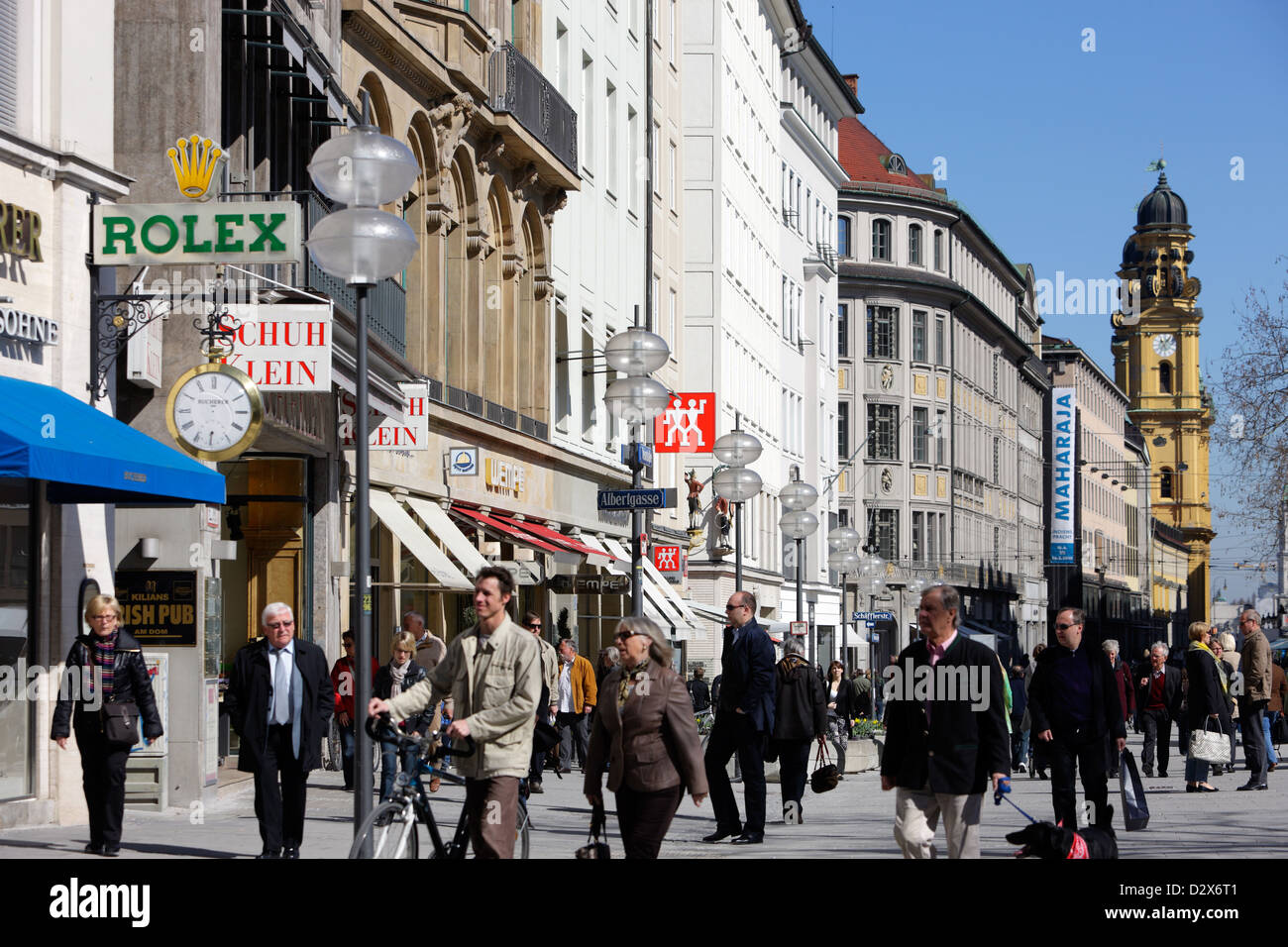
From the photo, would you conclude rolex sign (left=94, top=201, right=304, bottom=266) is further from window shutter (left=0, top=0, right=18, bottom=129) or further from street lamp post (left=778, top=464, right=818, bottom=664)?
street lamp post (left=778, top=464, right=818, bottom=664)

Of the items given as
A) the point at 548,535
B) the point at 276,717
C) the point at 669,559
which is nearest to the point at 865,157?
the point at 669,559

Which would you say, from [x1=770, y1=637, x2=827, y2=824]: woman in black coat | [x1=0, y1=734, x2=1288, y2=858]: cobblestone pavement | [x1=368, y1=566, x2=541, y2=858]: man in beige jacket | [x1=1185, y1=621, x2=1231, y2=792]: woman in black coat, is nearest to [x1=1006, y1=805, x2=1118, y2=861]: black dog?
[x1=368, y1=566, x2=541, y2=858]: man in beige jacket

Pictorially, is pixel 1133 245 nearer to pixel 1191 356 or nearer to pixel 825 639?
pixel 1191 356

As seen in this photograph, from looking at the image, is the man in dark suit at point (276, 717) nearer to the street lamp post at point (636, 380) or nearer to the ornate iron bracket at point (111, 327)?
the ornate iron bracket at point (111, 327)

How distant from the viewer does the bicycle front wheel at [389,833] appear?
10.0 m

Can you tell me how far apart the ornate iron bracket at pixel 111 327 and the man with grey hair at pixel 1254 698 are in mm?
12842

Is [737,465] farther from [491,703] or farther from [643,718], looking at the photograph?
[491,703]

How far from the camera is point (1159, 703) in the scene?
26391 mm

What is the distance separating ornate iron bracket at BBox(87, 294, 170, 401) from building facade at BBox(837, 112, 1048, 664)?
203 feet

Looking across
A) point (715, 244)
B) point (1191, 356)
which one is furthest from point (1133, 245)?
point (715, 244)

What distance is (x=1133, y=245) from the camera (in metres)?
172

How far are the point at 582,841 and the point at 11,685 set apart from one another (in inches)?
178

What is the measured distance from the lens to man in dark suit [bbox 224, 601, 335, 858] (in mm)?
13820
